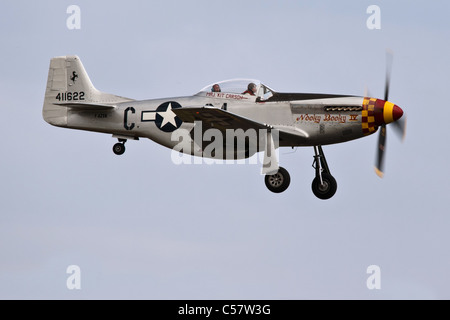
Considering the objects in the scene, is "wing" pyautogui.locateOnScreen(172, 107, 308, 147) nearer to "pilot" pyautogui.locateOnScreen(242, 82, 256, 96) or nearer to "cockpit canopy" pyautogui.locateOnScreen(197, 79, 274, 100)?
"cockpit canopy" pyautogui.locateOnScreen(197, 79, 274, 100)

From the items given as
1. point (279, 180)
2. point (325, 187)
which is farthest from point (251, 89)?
point (325, 187)

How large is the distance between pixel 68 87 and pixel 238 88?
4.64 metres

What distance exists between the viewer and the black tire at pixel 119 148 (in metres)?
21.9

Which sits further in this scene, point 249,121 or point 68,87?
point 68,87

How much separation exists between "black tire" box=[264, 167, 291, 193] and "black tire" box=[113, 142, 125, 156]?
3822mm

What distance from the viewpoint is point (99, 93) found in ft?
74.2

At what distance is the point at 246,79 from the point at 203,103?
1049 millimetres

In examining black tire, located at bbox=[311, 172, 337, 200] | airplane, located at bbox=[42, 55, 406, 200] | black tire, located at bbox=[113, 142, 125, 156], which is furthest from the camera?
black tire, located at bbox=[113, 142, 125, 156]

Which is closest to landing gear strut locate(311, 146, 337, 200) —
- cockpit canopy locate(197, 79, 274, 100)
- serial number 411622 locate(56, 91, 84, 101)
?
cockpit canopy locate(197, 79, 274, 100)

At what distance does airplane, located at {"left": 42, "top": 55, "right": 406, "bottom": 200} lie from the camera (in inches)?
768

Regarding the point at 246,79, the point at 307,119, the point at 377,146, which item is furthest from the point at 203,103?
the point at 377,146

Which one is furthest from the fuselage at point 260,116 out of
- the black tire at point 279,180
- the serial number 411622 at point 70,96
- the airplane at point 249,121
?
the serial number 411622 at point 70,96

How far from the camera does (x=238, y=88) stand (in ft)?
67.1

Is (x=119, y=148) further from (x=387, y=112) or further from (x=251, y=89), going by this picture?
(x=387, y=112)
